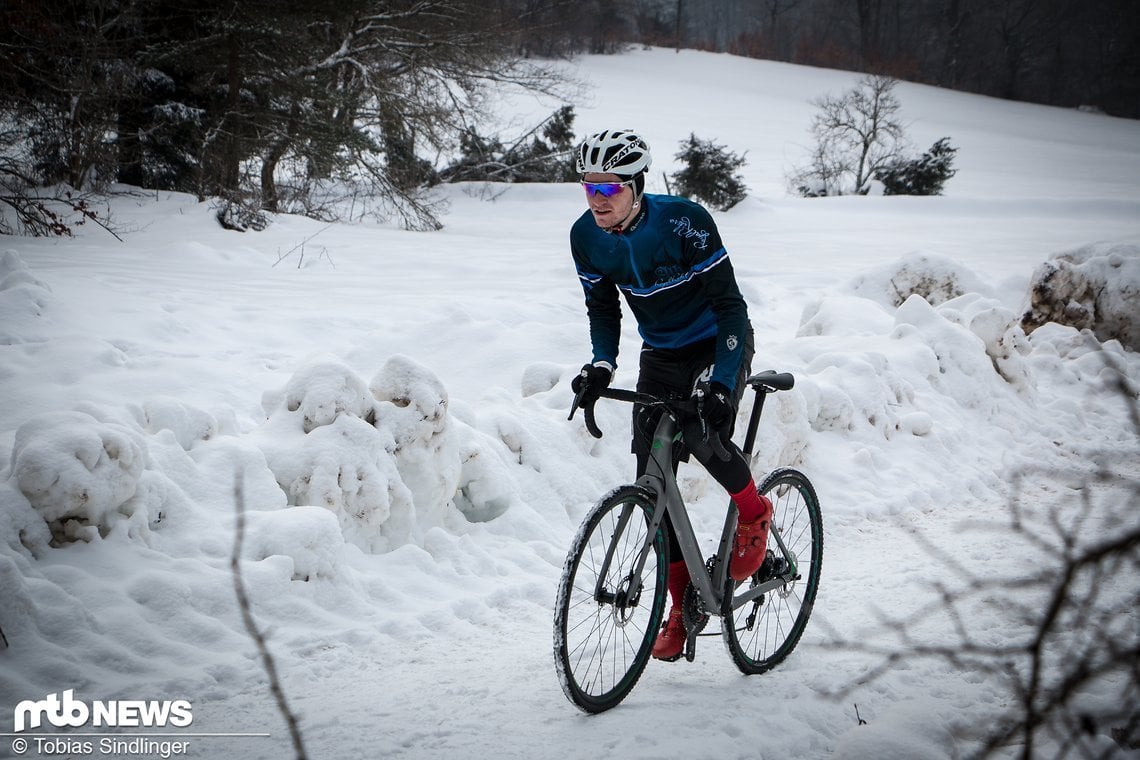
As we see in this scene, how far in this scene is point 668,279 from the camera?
361 cm

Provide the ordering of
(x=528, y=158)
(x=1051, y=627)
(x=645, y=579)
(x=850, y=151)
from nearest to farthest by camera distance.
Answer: (x=1051, y=627) → (x=645, y=579) → (x=528, y=158) → (x=850, y=151)

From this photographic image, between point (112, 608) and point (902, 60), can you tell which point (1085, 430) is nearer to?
point (112, 608)

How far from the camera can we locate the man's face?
11.5ft

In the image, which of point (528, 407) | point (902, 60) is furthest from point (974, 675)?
point (902, 60)

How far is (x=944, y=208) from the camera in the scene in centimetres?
2280

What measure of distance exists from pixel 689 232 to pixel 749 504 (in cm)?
123

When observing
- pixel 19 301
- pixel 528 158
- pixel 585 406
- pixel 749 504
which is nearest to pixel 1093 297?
pixel 749 504

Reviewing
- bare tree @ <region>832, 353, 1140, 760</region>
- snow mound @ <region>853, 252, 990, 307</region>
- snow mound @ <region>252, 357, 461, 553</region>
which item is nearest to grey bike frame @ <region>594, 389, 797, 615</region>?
bare tree @ <region>832, 353, 1140, 760</region>

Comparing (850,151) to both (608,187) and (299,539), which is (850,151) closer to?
(608,187)

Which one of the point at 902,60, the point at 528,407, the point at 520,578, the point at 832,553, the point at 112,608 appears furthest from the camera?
the point at 902,60

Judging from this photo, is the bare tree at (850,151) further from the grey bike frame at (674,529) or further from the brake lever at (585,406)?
the grey bike frame at (674,529)

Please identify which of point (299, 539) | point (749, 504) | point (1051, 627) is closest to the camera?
point (1051, 627)

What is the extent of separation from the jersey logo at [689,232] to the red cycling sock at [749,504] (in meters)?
1.06

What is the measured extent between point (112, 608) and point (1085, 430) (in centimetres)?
859
